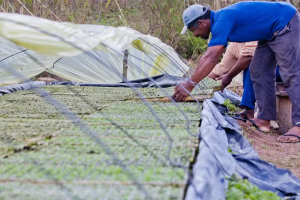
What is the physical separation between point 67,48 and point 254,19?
196 centimetres

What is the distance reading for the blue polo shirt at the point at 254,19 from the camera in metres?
2.82

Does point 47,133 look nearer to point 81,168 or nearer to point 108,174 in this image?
point 81,168

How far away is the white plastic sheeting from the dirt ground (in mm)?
→ 1047

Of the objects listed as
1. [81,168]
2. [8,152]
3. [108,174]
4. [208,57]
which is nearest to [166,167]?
[108,174]

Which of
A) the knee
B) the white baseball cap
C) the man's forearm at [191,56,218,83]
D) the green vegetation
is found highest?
the white baseball cap

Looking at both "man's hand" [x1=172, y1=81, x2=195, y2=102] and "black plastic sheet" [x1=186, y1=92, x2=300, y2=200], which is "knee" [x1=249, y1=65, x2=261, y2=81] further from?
"black plastic sheet" [x1=186, y1=92, x2=300, y2=200]

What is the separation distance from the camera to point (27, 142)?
1.73m

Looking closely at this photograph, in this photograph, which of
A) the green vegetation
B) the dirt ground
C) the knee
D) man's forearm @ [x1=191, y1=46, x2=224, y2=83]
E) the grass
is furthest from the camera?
the knee

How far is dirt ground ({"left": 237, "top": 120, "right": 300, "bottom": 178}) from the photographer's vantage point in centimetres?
240

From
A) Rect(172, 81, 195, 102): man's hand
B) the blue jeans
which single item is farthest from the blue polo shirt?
the blue jeans

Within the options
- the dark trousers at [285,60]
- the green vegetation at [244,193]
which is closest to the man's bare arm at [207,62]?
the dark trousers at [285,60]

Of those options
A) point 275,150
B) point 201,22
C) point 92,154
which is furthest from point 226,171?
point 201,22

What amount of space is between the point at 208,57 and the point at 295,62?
2.65 feet

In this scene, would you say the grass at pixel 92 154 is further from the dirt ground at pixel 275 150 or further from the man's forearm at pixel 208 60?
the dirt ground at pixel 275 150
